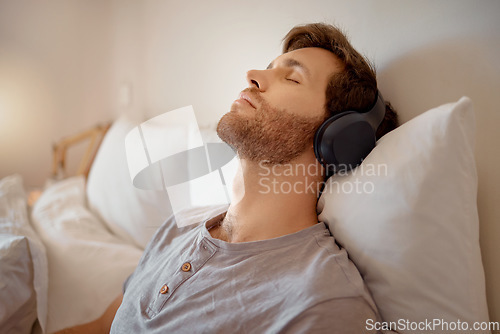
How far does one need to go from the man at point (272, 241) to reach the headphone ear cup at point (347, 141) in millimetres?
92

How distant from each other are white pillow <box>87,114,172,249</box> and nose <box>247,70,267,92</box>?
1.64 feet

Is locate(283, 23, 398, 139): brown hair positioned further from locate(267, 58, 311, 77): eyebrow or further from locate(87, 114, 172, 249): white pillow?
locate(87, 114, 172, 249): white pillow

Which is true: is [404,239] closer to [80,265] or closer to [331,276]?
[331,276]

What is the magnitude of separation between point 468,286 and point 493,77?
1.26 ft

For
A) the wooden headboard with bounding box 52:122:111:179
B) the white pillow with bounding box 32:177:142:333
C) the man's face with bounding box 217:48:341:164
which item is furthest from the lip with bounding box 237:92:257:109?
the wooden headboard with bounding box 52:122:111:179

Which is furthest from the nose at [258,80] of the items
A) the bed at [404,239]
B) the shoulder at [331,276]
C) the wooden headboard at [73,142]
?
the wooden headboard at [73,142]

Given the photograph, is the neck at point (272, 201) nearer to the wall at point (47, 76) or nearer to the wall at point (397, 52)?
the wall at point (397, 52)

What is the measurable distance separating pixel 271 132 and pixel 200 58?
0.84m

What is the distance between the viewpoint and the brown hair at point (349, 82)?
780 mm

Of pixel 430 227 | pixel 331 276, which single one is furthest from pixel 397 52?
pixel 331 276

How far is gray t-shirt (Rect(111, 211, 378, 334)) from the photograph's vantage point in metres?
0.55

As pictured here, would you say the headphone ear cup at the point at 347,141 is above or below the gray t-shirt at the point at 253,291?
above

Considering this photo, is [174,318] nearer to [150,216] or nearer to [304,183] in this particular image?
[304,183]

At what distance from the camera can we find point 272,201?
77cm
